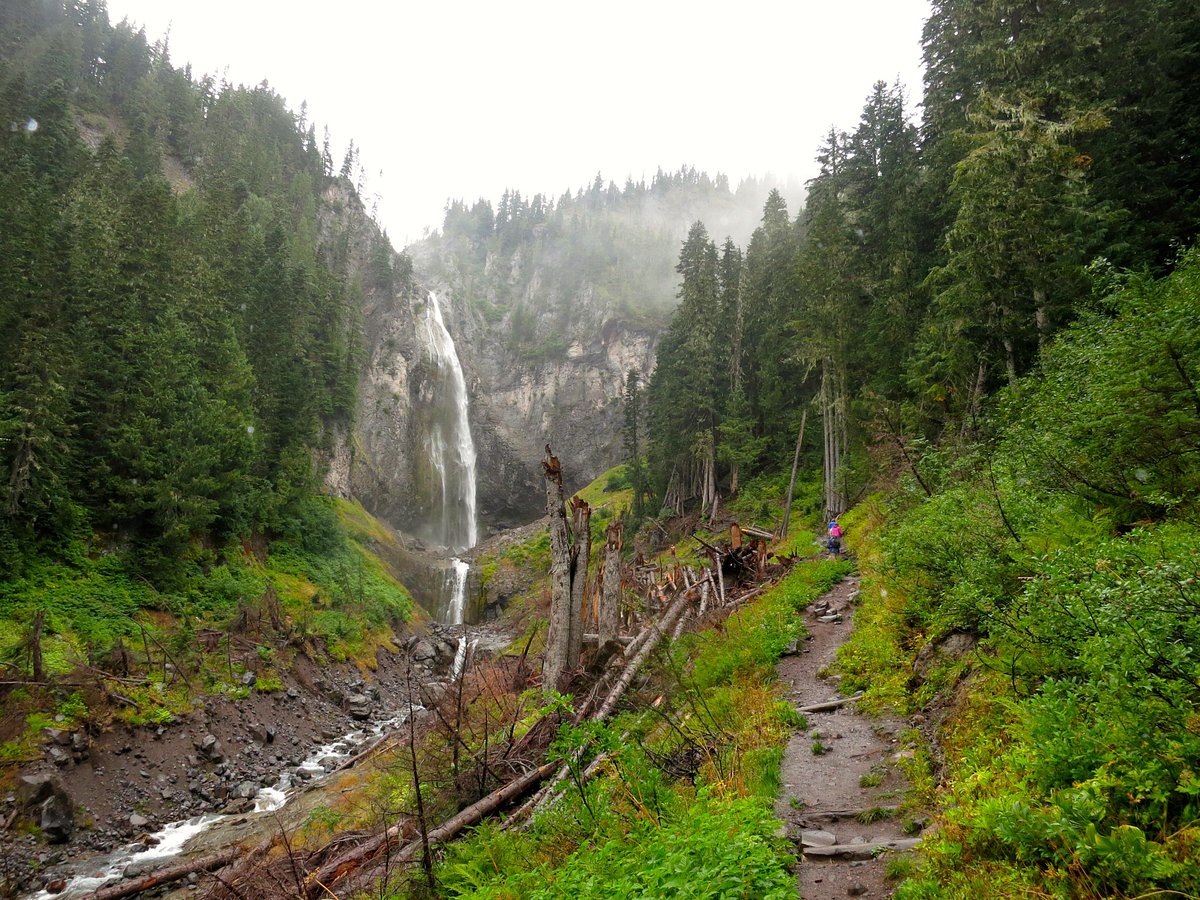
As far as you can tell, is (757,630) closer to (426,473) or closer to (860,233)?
(860,233)

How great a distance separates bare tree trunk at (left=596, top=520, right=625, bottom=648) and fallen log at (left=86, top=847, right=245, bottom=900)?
6810mm

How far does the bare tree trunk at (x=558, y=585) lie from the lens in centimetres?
1034

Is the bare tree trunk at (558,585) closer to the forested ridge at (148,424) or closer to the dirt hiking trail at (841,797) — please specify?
the dirt hiking trail at (841,797)

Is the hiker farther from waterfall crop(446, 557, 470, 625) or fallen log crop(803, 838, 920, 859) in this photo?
waterfall crop(446, 557, 470, 625)

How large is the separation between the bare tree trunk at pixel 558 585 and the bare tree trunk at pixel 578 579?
0.45ft

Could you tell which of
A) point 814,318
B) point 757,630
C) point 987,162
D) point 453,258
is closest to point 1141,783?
point 757,630

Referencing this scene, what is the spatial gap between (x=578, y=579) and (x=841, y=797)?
20.1ft

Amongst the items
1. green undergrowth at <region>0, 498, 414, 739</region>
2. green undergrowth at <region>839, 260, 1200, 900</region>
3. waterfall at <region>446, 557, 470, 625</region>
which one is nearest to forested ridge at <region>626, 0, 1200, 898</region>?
green undergrowth at <region>839, 260, 1200, 900</region>

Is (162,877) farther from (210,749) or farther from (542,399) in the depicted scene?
(542,399)

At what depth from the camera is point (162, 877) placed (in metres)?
9.34

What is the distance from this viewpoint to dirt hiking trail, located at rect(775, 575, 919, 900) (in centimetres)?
404

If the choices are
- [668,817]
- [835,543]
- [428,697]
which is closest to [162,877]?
[428,697]

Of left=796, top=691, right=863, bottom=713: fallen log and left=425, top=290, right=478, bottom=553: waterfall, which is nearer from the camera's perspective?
left=796, top=691, right=863, bottom=713: fallen log

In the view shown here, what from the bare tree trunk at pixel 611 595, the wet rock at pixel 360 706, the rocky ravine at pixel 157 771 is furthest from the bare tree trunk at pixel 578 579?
the wet rock at pixel 360 706
